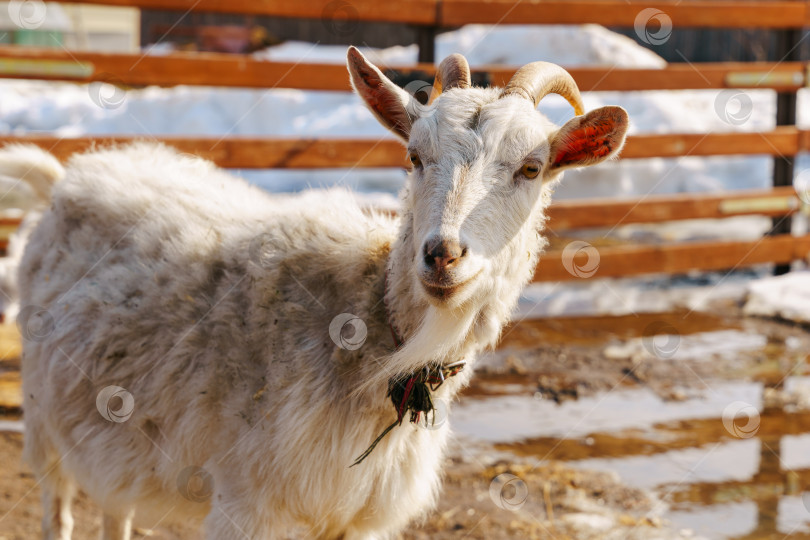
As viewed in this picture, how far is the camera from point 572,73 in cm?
653

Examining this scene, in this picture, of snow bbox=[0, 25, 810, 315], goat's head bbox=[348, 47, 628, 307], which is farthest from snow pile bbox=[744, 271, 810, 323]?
goat's head bbox=[348, 47, 628, 307]

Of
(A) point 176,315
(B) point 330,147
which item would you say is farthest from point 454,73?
(B) point 330,147

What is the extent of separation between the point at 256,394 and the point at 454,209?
963 millimetres

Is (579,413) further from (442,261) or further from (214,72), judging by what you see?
(214,72)

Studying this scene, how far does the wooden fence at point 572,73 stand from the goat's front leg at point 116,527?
276 centimetres

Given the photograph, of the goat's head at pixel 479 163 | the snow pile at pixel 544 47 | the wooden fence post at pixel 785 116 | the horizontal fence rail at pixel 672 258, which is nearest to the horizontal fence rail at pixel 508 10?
the wooden fence post at pixel 785 116

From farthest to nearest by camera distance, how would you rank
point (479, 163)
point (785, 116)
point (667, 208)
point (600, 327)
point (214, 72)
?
point (785, 116), point (667, 208), point (600, 327), point (214, 72), point (479, 163)

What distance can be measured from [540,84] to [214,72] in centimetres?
351

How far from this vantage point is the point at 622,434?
4.79m

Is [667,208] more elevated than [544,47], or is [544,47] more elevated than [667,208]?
[544,47]

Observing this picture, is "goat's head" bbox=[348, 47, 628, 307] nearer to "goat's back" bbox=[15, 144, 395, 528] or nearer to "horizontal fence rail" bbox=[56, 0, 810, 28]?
"goat's back" bbox=[15, 144, 395, 528]

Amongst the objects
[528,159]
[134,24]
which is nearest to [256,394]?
[528,159]

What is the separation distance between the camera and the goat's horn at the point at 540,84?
2.87 metres

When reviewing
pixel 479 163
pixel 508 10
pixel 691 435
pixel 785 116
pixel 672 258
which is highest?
pixel 785 116
